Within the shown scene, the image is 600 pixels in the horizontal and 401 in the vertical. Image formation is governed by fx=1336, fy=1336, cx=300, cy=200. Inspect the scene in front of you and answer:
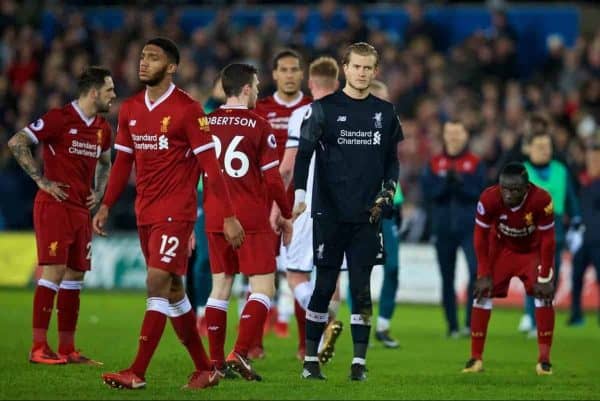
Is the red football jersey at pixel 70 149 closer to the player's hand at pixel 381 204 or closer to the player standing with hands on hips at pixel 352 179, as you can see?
the player standing with hands on hips at pixel 352 179

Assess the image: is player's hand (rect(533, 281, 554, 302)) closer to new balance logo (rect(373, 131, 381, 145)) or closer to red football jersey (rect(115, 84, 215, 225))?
new balance logo (rect(373, 131, 381, 145))

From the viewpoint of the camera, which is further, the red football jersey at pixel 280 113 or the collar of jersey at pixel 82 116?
the red football jersey at pixel 280 113

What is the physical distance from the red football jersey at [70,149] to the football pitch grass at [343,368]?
1654 mm

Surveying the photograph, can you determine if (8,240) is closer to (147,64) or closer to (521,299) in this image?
(521,299)

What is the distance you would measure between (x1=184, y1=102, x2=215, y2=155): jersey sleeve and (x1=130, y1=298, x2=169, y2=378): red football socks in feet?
3.90

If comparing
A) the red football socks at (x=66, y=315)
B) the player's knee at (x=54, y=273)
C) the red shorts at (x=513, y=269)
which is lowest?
the red football socks at (x=66, y=315)

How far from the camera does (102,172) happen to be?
42.5 feet

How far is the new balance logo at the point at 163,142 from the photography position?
33.3ft

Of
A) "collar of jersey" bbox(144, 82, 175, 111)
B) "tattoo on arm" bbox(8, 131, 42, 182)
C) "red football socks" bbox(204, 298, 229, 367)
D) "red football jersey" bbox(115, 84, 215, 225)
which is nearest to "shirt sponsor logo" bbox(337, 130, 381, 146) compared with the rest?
"red football jersey" bbox(115, 84, 215, 225)

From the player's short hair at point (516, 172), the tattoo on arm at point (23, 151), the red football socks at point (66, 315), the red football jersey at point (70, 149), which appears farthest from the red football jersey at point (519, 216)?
the tattoo on arm at point (23, 151)

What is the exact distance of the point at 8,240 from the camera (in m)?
24.0

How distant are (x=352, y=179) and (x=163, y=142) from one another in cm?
175

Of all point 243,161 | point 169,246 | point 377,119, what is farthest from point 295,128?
point 169,246

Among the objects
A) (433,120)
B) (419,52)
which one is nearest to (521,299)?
(433,120)
